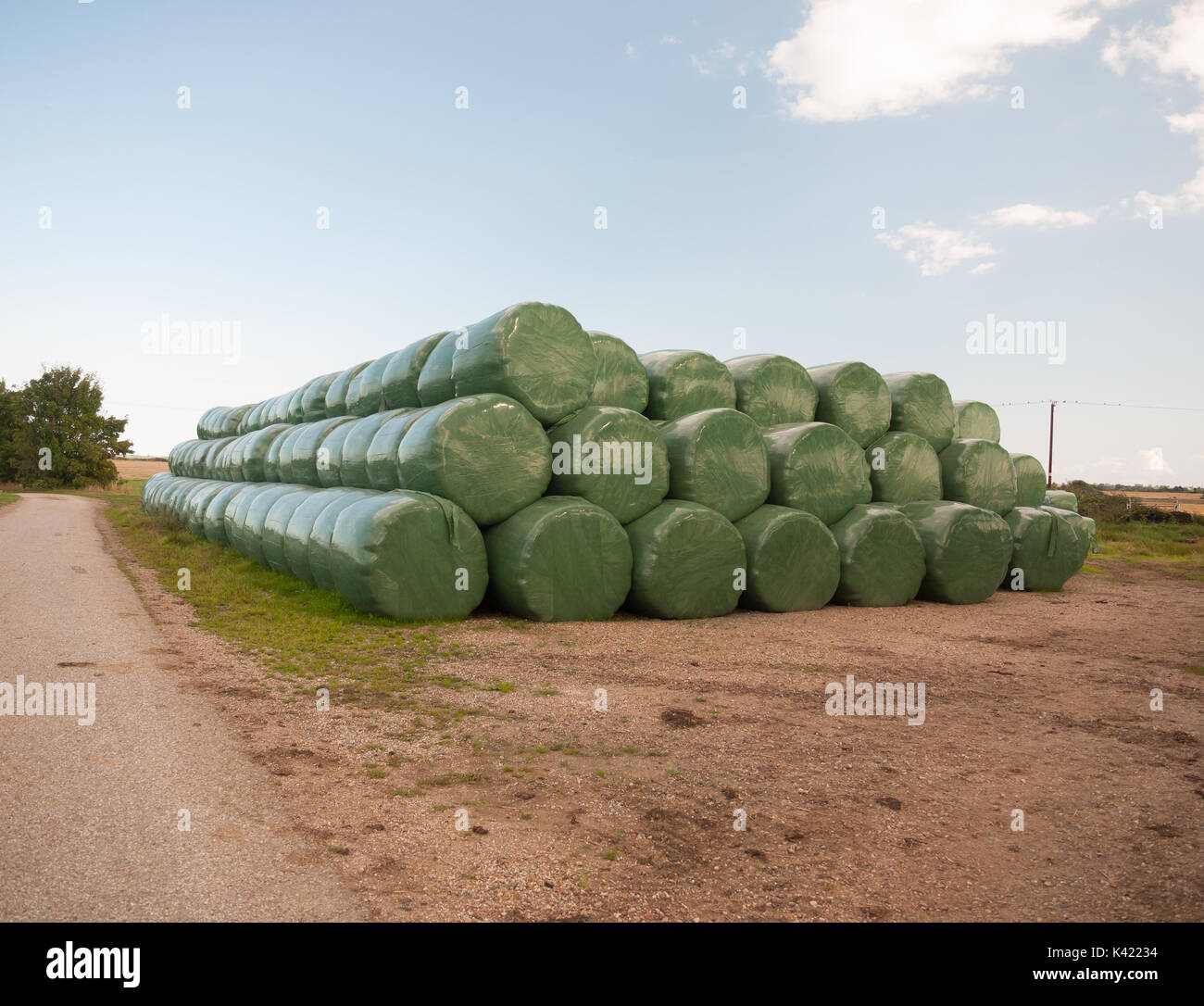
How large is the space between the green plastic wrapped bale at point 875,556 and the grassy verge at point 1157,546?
353 inches

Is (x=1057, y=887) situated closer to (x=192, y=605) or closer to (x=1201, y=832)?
(x=1201, y=832)

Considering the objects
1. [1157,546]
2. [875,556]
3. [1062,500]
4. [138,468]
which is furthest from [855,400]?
[138,468]

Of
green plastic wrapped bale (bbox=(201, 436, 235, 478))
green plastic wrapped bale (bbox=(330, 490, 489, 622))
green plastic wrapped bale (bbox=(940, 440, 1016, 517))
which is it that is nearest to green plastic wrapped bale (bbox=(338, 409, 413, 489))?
green plastic wrapped bale (bbox=(330, 490, 489, 622))

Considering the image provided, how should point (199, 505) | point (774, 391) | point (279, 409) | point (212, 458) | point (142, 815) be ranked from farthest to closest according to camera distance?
point (212, 458)
point (279, 409)
point (199, 505)
point (774, 391)
point (142, 815)

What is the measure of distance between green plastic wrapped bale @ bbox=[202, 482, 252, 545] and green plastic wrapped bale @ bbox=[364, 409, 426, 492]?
652 centimetres

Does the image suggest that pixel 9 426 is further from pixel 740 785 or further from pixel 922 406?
pixel 740 785

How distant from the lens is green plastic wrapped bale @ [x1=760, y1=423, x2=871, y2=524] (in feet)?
34.1

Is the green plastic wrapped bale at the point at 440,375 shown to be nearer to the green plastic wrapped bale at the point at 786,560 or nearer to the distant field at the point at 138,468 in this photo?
the green plastic wrapped bale at the point at 786,560

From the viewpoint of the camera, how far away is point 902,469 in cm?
1181

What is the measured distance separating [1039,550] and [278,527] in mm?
11479

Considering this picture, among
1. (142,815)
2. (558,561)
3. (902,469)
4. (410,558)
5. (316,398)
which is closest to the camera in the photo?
(142,815)

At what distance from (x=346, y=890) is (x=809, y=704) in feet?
12.5

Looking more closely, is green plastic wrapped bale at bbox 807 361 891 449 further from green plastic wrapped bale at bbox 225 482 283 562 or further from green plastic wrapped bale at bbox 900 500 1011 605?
green plastic wrapped bale at bbox 225 482 283 562

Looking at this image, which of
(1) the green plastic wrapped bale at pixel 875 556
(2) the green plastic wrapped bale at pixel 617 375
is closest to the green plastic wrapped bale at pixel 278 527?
(2) the green plastic wrapped bale at pixel 617 375
